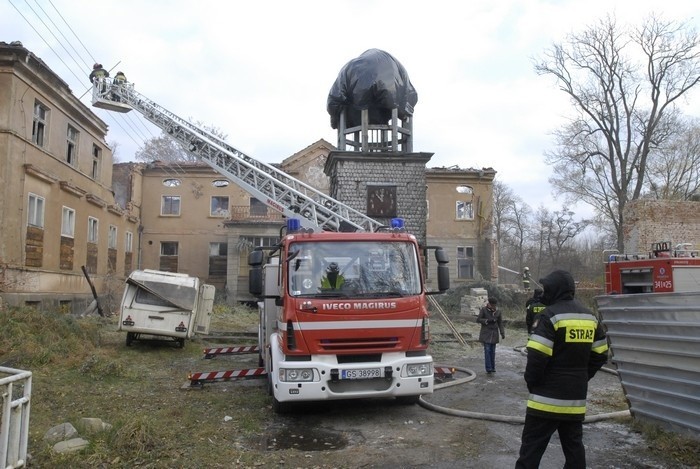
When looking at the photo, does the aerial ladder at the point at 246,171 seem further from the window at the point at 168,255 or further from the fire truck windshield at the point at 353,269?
the window at the point at 168,255

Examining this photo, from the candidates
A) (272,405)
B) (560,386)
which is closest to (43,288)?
(272,405)

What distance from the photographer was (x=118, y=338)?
1452cm

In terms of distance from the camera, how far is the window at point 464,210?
34531 mm

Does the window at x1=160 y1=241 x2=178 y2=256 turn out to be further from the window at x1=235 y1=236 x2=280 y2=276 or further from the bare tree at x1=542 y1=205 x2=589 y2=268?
the bare tree at x1=542 y1=205 x2=589 y2=268

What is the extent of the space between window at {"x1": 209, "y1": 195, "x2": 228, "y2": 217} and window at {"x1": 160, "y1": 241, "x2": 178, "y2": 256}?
3.04m

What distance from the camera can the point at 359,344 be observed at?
22.2ft

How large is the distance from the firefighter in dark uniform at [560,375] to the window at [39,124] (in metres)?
17.4

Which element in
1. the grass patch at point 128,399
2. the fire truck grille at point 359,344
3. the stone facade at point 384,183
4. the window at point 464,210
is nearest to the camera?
the grass patch at point 128,399

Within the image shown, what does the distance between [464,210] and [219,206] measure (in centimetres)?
1569

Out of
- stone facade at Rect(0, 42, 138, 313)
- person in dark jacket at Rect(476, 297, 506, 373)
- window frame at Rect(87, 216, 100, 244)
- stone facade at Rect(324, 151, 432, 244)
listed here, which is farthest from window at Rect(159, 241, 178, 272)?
person in dark jacket at Rect(476, 297, 506, 373)

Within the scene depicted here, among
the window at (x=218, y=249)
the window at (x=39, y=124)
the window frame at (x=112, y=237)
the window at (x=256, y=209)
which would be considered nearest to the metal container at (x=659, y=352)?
the window at (x=39, y=124)

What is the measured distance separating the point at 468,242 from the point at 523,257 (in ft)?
95.1

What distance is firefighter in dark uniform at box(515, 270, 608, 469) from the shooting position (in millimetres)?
4043

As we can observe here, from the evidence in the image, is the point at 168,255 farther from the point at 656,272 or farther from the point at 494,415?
the point at 494,415
